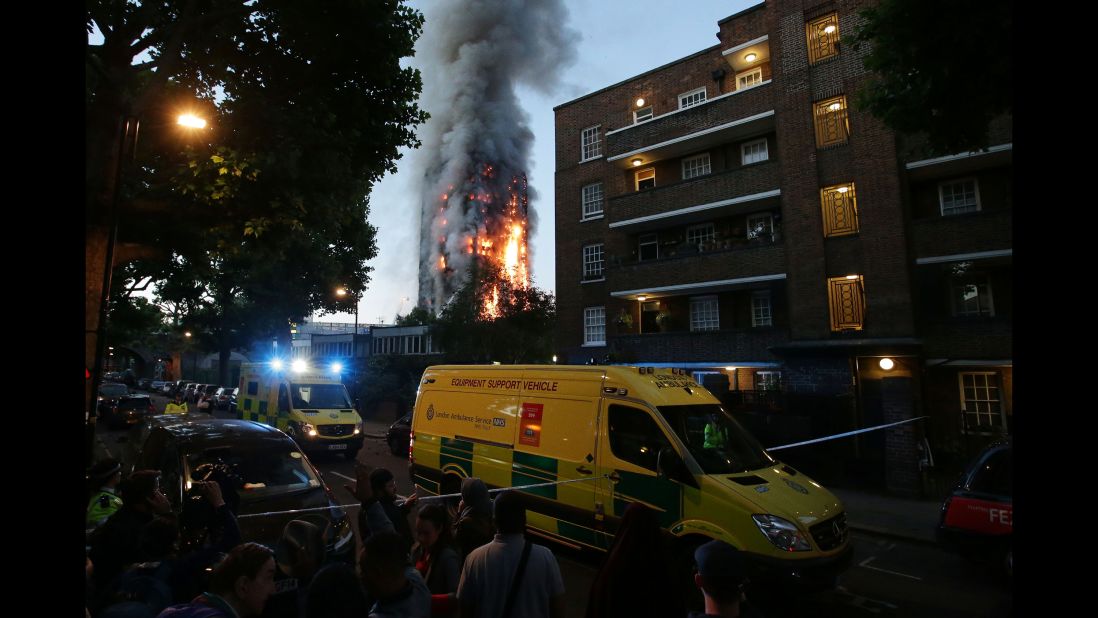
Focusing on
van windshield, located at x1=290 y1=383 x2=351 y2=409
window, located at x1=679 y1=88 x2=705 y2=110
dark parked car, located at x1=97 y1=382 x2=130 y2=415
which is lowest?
dark parked car, located at x1=97 y1=382 x2=130 y2=415

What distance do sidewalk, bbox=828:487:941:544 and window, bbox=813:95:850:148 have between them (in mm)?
10637

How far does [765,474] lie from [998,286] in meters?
13.7

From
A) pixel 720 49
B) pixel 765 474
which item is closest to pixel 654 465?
pixel 765 474

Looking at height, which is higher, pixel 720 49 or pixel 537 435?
pixel 720 49

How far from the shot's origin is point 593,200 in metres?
23.8

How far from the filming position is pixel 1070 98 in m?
1.80

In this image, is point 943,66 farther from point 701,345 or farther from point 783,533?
point 701,345

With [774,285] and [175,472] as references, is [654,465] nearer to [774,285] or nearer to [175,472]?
[175,472]

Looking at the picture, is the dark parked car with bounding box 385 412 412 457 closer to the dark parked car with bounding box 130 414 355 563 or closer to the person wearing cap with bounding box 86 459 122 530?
the dark parked car with bounding box 130 414 355 563

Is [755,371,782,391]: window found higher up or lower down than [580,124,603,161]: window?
lower down

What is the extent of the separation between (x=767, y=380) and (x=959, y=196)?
796 cm

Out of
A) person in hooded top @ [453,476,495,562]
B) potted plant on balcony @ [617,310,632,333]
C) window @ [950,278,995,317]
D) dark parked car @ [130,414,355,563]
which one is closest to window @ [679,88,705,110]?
potted plant on balcony @ [617,310,632,333]

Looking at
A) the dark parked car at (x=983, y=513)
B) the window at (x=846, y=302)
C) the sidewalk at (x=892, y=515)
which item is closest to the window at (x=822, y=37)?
the window at (x=846, y=302)

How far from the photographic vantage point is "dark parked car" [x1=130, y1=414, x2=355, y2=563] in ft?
17.0
